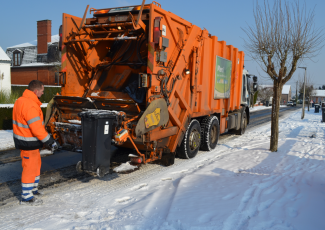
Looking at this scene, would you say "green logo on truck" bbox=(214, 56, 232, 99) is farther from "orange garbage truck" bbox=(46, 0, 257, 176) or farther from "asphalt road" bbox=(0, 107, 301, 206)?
"asphalt road" bbox=(0, 107, 301, 206)

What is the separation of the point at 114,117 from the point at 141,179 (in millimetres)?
1260

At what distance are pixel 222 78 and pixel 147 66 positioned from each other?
3.48 metres

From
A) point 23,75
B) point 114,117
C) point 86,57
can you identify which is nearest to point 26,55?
point 23,75

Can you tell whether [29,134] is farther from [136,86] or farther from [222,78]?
[222,78]

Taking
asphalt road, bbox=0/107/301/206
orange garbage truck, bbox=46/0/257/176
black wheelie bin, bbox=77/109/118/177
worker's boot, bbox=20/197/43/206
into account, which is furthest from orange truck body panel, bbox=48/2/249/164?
worker's boot, bbox=20/197/43/206

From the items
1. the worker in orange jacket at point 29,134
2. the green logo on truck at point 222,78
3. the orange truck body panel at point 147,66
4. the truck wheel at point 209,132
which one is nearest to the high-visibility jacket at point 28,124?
the worker in orange jacket at point 29,134

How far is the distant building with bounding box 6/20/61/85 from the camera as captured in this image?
32.5 m

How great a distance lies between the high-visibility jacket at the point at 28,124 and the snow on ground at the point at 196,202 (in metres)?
0.86

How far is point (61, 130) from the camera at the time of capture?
5207mm

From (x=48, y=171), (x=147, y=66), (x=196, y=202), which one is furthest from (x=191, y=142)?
(x=48, y=171)

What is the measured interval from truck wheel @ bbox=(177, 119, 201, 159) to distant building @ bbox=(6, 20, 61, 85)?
27.7m

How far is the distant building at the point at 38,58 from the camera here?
32469 millimetres

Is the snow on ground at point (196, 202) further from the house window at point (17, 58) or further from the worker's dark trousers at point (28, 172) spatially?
the house window at point (17, 58)

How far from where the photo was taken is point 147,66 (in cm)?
498
